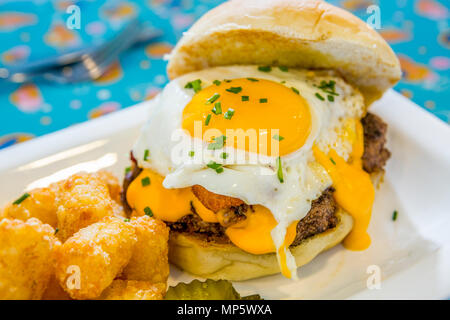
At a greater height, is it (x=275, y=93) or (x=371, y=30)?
(x=371, y=30)

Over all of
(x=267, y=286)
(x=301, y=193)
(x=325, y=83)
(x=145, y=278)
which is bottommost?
(x=267, y=286)

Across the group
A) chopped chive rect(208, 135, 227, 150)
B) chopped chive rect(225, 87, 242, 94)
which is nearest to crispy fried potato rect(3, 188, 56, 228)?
chopped chive rect(208, 135, 227, 150)

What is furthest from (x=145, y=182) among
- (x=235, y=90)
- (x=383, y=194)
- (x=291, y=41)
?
(x=383, y=194)

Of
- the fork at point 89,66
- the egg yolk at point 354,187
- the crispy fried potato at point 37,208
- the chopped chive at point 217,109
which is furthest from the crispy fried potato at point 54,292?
the fork at point 89,66

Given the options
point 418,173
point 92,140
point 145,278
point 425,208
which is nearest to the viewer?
point 145,278

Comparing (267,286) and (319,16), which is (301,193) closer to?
(267,286)

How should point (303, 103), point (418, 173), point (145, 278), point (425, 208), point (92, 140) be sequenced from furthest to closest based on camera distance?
point (92, 140) → point (418, 173) → point (425, 208) → point (303, 103) → point (145, 278)

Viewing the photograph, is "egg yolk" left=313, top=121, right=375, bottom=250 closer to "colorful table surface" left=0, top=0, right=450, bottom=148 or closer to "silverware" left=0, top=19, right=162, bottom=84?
"colorful table surface" left=0, top=0, right=450, bottom=148
